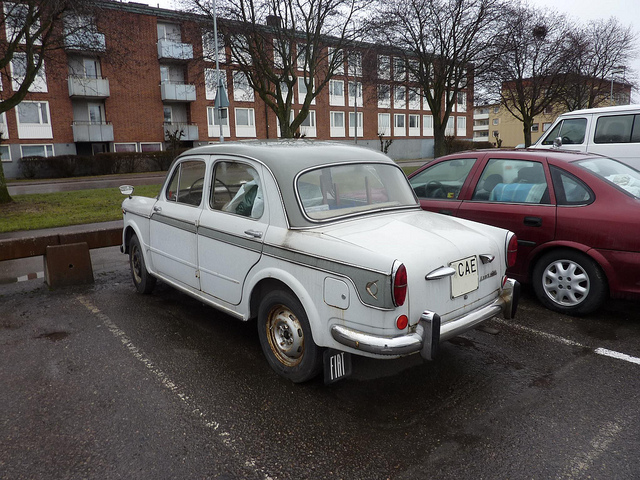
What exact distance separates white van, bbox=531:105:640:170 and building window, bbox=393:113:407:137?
48.2m

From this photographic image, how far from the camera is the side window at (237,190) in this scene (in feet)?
13.8

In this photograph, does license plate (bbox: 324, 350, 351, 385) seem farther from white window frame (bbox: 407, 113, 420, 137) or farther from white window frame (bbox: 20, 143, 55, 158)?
white window frame (bbox: 407, 113, 420, 137)

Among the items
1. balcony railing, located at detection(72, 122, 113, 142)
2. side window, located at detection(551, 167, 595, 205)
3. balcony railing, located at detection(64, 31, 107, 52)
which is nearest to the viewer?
side window, located at detection(551, 167, 595, 205)

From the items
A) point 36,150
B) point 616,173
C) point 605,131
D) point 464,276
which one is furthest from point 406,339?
point 36,150

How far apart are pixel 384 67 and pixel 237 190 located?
2231cm

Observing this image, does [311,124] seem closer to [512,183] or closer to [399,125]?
Answer: [399,125]

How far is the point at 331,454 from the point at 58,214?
1247 cm

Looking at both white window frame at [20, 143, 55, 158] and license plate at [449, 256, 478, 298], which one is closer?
license plate at [449, 256, 478, 298]

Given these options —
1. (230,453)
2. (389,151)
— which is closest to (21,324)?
(230,453)

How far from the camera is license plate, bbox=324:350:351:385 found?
3.56 metres

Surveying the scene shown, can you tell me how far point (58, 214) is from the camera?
43.6ft

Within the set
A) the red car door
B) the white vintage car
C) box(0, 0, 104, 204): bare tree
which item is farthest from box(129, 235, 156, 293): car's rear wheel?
box(0, 0, 104, 204): bare tree

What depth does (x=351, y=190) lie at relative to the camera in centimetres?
435

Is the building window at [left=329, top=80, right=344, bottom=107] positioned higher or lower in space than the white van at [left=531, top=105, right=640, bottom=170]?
higher
